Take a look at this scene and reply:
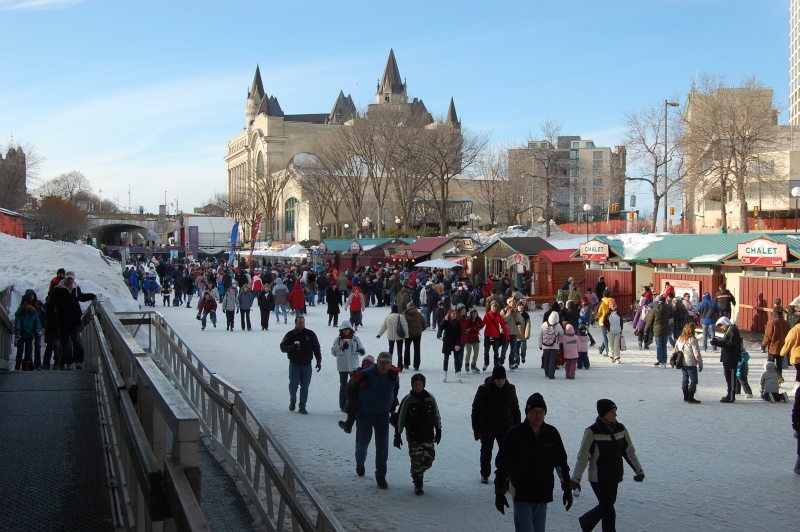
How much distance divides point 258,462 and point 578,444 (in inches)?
192

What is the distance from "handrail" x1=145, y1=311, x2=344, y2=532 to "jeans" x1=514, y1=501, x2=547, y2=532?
1.46 metres

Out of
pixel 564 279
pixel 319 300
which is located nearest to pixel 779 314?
pixel 564 279

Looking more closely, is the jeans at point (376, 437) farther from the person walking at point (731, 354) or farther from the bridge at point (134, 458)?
the person walking at point (731, 354)

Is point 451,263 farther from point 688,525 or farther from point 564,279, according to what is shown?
point 688,525

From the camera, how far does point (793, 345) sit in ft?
40.8

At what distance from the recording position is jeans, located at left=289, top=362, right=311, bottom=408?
1148 cm

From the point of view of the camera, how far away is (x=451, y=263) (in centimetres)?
3734

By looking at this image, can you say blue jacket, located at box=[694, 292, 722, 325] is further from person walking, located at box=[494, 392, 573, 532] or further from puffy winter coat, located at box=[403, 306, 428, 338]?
person walking, located at box=[494, 392, 573, 532]

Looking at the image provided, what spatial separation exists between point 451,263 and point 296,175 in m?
48.0

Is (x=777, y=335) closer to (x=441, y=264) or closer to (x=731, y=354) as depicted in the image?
(x=731, y=354)

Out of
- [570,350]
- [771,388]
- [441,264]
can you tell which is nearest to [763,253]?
[570,350]

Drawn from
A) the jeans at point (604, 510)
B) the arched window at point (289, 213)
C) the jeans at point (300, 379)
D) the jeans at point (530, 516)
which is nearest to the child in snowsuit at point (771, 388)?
the jeans at point (300, 379)

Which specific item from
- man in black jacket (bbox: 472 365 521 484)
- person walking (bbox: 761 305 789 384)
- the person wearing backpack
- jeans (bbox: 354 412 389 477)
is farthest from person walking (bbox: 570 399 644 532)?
person walking (bbox: 761 305 789 384)

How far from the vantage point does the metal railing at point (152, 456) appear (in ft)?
8.48
